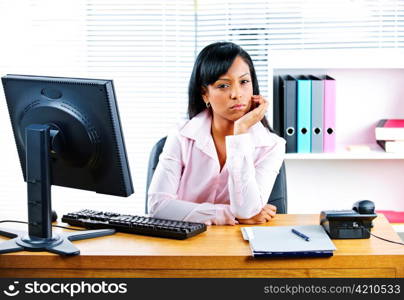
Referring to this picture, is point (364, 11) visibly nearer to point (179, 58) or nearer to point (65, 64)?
point (179, 58)

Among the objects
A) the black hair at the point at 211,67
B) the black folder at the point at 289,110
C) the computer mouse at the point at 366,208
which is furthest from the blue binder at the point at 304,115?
the computer mouse at the point at 366,208

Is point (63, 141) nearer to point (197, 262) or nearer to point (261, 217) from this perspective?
point (197, 262)

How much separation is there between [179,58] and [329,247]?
199cm

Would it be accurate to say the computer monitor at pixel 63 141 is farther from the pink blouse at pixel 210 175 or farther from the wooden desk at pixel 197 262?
the pink blouse at pixel 210 175

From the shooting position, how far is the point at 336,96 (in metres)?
3.49

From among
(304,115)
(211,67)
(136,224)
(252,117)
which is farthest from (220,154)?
(304,115)

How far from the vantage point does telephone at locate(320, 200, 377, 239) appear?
2105mm

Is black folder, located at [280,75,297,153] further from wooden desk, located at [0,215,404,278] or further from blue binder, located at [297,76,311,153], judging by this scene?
wooden desk, located at [0,215,404,278]

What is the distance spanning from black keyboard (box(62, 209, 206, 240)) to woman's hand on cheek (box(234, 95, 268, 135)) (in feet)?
1.43

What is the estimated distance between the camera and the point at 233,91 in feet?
8.38

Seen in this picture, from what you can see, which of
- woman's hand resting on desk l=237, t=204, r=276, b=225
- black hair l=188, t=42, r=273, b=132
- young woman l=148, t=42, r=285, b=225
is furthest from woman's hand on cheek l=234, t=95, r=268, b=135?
woman's hand resting on desk l=237, t=204, r=276, b=225

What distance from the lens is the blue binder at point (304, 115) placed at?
127 inches

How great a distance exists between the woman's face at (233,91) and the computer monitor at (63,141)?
63 cm

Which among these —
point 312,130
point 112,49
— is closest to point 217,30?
point 112,49
